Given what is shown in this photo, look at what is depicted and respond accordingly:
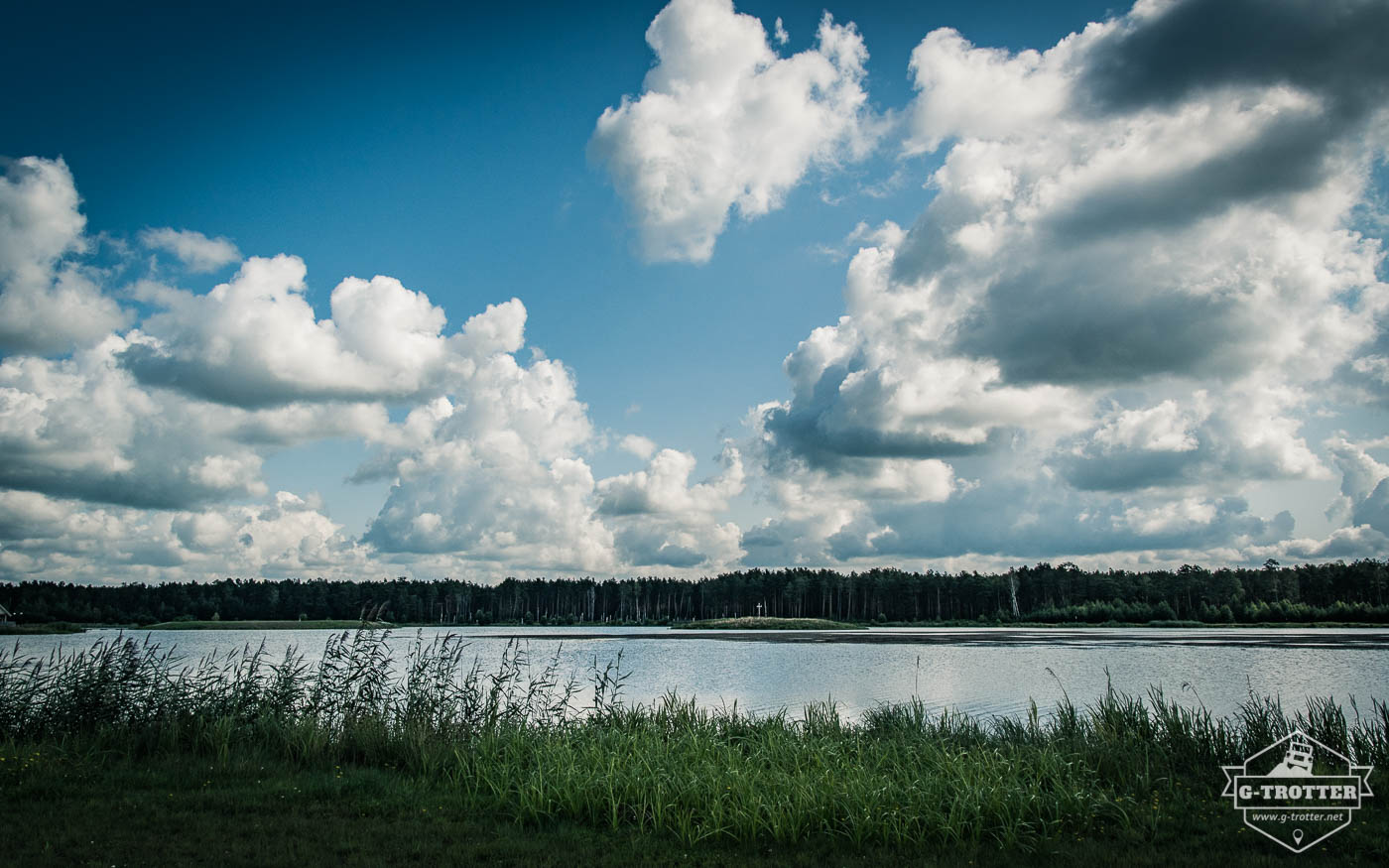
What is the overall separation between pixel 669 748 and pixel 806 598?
6607 inches

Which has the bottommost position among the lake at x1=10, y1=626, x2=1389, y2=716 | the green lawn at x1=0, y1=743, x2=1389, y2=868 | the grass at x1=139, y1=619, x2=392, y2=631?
the grass at x1=139, y1=619, x2=392, y2=631

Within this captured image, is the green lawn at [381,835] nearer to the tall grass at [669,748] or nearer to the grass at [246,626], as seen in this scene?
the tall grass at [669,748]

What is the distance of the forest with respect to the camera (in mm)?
125312

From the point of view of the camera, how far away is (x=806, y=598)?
17612 cm

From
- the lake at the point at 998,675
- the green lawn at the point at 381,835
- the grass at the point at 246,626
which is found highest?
the green lawn at the point at 381,835

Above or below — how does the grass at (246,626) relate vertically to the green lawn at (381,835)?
below

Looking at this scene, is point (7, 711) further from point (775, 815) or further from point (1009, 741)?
point (1009, 741)

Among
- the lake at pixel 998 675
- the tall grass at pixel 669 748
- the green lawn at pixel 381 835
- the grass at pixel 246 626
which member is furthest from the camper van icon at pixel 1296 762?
the grass at pixel 246 626

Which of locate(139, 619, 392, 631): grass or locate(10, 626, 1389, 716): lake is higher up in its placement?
locate(10, 626, 1389, 716): lake
